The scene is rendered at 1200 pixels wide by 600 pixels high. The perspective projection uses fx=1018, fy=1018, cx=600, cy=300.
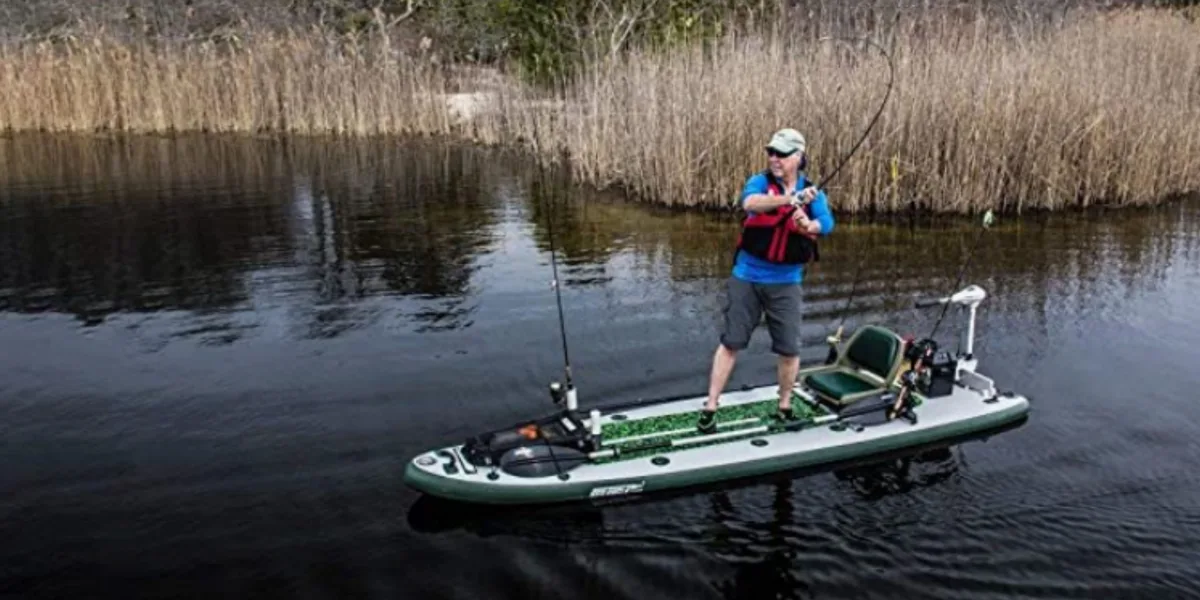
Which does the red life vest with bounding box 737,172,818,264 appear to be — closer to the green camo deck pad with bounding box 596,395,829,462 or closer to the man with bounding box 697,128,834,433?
the man with bounding box 697,128,834,433

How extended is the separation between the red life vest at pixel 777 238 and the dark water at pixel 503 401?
1.35 metres

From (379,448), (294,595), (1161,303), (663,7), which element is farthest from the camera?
(663,7)

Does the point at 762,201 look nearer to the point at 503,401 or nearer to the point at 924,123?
the point at 503,401

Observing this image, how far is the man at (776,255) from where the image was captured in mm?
5836

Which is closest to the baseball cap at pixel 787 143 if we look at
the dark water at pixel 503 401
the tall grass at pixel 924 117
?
the dark water at pixel 503 401

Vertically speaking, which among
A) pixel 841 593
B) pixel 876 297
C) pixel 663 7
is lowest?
pixel 841 593

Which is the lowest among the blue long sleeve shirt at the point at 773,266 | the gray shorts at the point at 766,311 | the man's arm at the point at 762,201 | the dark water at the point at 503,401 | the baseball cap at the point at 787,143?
the dark water at the point at 503,401

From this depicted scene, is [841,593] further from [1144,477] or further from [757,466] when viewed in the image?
[1144,477]

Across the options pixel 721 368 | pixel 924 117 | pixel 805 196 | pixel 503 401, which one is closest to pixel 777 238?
pixel 805 196

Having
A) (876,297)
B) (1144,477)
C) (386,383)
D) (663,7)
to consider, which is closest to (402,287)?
(386,383)

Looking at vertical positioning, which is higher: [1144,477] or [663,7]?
[663,7]

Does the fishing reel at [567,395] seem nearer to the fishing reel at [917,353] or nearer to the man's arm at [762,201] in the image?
the man's arm at [762,201]

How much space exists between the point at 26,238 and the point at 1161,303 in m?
12.3

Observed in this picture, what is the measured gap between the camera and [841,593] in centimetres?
491
